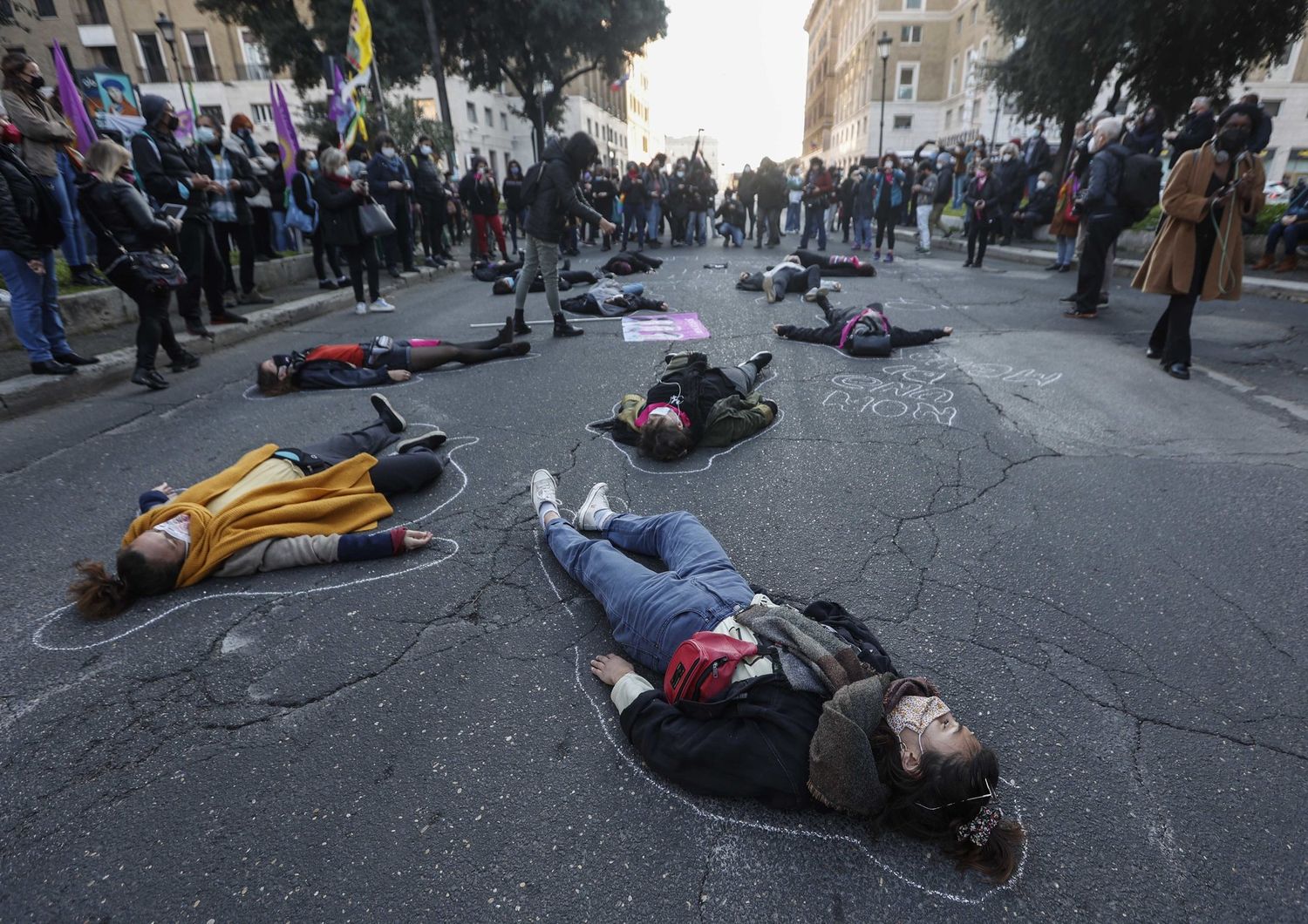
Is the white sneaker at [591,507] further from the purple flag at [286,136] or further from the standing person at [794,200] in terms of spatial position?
the standing person at [794,200]

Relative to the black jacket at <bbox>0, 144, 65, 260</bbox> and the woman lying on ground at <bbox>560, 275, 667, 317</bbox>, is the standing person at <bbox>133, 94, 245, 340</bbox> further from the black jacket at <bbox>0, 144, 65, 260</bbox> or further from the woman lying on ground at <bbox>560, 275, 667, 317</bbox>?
the woman lying on ground at <bbox>560, 275, 667, 317</bbox>

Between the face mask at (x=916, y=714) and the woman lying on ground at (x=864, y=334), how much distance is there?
16.2 ft

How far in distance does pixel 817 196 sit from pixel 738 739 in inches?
622

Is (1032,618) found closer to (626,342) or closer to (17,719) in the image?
(17,719)

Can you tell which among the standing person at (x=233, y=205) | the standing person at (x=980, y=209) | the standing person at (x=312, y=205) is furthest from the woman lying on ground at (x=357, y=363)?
the standing person at (x=980, y=209)

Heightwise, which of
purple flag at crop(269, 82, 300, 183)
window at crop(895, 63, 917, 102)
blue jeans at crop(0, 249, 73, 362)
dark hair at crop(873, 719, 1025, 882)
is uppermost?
window at crop(895, 63, 917, 102)

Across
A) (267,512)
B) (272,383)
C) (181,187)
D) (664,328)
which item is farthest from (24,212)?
(664,328)

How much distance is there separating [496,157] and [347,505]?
1844 inches

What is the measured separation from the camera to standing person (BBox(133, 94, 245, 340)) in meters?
6.55

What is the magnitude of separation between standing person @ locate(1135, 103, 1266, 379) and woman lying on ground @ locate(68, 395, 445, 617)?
609 centimetres

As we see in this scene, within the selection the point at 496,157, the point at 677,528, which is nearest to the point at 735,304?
the point at 677,528

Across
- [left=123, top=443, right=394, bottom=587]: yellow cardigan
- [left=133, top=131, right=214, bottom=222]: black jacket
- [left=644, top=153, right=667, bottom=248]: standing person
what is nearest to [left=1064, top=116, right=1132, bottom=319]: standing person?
[left=123, top=443, right=394, bottom=587]: yellow cardigan

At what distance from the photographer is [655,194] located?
17672 millimetres

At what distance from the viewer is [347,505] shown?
3537 mm
